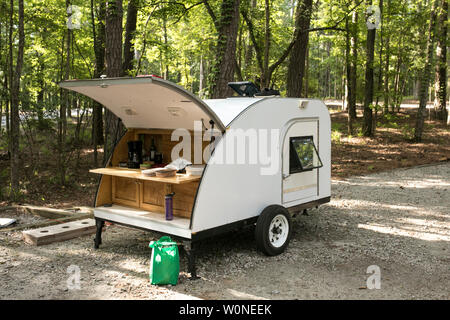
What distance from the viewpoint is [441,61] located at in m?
19.7

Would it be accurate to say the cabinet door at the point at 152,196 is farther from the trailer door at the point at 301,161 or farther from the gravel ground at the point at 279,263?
the trailer door at the point at 301,161

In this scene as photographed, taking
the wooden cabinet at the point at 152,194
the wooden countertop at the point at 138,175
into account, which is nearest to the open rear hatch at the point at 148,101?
the wooden countertop at the point at 138,175

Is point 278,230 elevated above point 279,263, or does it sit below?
above

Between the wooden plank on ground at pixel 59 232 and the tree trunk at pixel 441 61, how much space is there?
16.2 metres

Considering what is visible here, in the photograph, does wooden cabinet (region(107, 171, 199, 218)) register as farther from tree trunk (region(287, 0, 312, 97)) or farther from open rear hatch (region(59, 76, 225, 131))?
tree trunk (region(287, 0, 312, 97))

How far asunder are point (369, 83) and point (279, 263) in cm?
1363

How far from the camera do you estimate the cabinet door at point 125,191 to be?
20.7 feet

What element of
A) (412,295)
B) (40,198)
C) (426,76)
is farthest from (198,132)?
(426,76)

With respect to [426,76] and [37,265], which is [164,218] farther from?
[426,76]

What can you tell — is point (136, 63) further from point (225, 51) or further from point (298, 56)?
point (298, 56)

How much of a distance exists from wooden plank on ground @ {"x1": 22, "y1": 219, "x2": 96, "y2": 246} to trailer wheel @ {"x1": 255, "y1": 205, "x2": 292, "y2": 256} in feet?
9.60

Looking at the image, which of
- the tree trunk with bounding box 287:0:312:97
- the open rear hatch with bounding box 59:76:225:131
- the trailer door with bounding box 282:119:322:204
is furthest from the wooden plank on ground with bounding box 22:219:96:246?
the tree trunk with bounding box 287:0:312:97

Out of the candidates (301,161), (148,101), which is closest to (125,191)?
(148,101)

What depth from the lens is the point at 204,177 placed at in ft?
16.4
